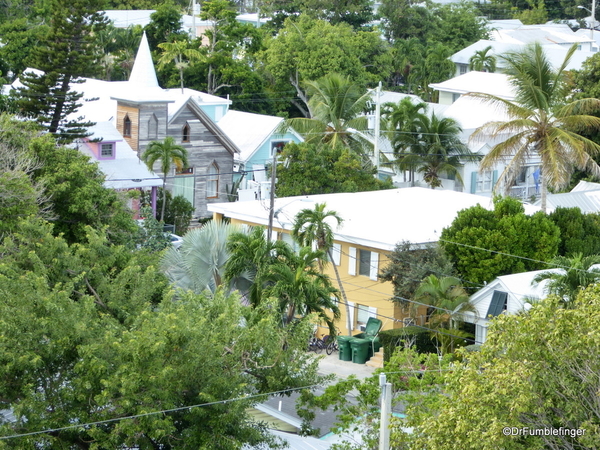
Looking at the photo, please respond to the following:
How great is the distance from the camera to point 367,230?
3262 centimetres

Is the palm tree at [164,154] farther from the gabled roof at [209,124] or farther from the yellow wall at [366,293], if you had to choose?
the yellow wall at [366,293]

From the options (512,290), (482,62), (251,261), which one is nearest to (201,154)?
(251,261)

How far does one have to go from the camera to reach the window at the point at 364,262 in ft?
107

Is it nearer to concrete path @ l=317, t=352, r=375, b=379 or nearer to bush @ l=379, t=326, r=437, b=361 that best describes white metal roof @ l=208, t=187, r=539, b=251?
bush @ l=379, t=326, r=437, b=361

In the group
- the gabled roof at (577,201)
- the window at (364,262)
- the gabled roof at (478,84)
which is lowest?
the window at (364,262)

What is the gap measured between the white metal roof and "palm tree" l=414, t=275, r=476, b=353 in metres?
2.78

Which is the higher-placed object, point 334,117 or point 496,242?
point 334,117

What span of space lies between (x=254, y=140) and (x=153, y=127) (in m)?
7.47

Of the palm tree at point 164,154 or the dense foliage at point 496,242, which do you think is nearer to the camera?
the dense foliage at point 496,242

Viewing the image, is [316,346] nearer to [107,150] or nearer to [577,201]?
[577,201]

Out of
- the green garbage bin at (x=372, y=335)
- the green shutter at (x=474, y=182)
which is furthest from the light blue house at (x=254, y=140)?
the green garbage bin at (x=372, y=335)

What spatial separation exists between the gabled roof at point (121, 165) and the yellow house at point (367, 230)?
216 inches

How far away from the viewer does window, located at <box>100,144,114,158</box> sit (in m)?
42.8

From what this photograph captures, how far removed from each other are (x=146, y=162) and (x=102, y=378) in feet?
92.6
